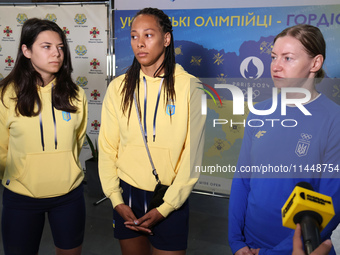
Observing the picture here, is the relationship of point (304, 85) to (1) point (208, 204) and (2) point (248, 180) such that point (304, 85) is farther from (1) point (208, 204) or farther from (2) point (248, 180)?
(1) point (208, 204)

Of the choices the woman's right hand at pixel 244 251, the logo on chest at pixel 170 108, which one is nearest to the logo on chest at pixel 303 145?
the woman's right hand at pixel 244 251

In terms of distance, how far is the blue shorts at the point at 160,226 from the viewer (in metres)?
1.81

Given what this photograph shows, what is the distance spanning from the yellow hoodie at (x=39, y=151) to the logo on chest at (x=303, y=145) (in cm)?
122

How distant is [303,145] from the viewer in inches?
55.7

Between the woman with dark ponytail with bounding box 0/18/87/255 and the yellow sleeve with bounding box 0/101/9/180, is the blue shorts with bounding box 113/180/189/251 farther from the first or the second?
the yellow sleeve with bounding box 0/101/9/180

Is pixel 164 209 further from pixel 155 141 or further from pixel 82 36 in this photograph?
pixel 82 36

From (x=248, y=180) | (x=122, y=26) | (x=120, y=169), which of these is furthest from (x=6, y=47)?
(x=248, y=180)

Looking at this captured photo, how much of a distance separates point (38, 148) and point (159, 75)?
77 centimetres

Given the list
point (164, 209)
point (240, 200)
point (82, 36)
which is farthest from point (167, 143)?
point (82, 36)

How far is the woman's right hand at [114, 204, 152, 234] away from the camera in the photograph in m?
1.79

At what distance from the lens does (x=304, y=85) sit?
1.44m

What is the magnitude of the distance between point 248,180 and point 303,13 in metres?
2.22

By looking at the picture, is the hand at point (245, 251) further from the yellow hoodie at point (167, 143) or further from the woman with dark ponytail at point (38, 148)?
the woman with dark ponytail at point (38, 148)

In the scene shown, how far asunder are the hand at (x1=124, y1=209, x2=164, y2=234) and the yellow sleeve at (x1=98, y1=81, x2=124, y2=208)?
16 centimetres
